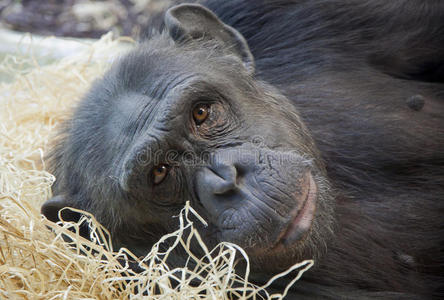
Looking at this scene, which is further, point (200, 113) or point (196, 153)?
point (200, 113)

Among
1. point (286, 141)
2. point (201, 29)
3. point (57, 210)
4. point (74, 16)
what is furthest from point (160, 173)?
point (74, 16)

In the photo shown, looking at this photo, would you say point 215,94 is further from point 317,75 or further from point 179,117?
point 317,75

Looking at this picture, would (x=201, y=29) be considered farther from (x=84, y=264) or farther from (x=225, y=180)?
(x=84, y=264)

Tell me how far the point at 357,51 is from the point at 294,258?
203cm

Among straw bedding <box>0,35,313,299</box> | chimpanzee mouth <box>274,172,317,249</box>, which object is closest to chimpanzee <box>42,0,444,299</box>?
chimpanzee mouth <box>274,172,317,249</box>

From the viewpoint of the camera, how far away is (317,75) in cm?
444

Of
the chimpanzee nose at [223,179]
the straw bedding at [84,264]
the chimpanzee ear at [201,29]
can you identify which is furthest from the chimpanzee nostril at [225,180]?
the chimpanzee ear at [201,29]

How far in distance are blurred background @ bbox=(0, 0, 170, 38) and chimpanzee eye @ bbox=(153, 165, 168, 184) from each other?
5843 mm

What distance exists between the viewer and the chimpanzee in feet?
10.5

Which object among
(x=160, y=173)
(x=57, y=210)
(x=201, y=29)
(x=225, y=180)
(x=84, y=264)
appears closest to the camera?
(x=225, y=180)

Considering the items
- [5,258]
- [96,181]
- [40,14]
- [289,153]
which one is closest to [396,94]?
[289,153]

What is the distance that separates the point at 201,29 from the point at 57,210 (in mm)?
1597

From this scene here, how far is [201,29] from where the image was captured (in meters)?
4.07

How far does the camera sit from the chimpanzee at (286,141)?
3191mm
